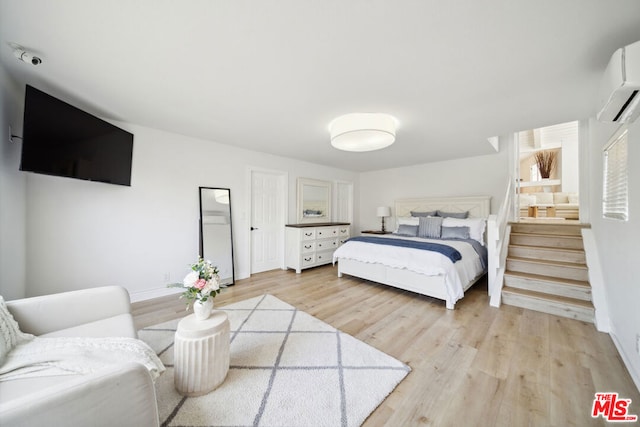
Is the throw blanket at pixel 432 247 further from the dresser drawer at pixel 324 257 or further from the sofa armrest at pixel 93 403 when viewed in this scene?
the sofa armrest at pixel 93 403

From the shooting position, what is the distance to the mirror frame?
15.8 feet

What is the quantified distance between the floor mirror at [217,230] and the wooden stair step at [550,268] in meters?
4.22

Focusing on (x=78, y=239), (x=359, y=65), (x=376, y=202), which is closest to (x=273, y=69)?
(x=359, y=65)

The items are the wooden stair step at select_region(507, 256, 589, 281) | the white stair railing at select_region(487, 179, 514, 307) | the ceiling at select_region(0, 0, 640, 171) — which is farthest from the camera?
the white stair railing at select_region(487, 179, 514, 307)

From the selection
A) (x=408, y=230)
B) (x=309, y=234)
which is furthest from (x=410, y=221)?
(x=309, y=234)

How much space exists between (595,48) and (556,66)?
0.66 ft

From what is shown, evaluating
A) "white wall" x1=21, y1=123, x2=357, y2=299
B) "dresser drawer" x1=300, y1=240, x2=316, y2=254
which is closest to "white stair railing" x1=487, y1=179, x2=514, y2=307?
"dresser drawer" x1=300, y1=240, x2=316, y2=254

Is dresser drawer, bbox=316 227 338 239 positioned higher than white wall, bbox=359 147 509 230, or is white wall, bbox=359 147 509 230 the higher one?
white wall, bbox=359 147 509 230

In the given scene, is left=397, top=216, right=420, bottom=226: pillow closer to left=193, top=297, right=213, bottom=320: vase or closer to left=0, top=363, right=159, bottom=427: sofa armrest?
left=193, top=297, right=213, bottom=320: vase

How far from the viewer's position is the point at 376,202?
598cm

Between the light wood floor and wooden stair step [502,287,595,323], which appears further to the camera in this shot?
wooden stair step [502,287,595,323]

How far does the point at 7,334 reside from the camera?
1.17 m

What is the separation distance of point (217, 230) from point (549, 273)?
471 centimetres

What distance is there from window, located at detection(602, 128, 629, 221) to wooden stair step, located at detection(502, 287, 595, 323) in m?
1.00
